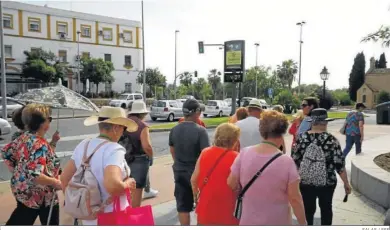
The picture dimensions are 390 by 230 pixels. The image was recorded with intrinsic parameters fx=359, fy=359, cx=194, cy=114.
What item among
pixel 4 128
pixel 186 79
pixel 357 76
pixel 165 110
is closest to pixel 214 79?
pixel 186 79

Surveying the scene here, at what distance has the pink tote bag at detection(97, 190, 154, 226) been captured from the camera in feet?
8.39

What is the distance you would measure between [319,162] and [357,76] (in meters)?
62.4

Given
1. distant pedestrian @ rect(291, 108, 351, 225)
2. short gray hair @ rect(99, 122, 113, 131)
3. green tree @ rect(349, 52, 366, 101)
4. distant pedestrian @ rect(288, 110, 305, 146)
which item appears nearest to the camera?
short gray hair @ rect(99, 122, 113, 131)

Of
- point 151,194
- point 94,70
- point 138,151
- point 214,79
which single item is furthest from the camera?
point 214,79

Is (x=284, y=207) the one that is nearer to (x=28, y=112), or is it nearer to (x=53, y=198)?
(x=53, y=198)

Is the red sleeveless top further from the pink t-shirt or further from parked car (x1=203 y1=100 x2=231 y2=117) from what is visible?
parked car (x1=203 y1=100 x2=231 y2=117)

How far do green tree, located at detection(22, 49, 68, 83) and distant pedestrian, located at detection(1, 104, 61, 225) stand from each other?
3575cm

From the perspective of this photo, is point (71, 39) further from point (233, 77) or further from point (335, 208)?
point (335, 208)

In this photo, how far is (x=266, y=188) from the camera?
265cm

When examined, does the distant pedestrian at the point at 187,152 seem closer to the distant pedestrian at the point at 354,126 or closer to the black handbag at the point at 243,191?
the black handbag at the point at 243,191

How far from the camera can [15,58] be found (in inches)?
1522

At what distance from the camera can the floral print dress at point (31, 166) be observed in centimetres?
301

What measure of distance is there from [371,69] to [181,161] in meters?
64.0

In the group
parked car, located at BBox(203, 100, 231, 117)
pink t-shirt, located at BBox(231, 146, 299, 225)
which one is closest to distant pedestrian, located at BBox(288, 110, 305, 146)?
pink t-shirt, located at BBox(231, 146, 299, 225)
